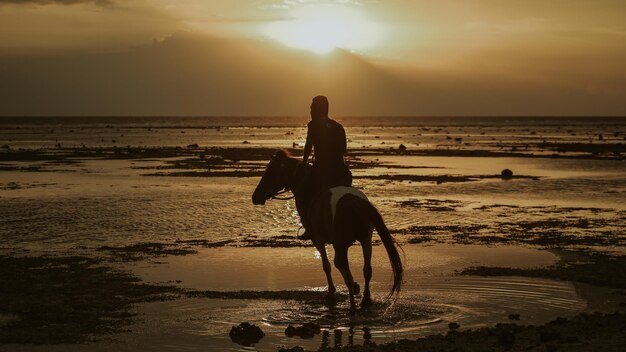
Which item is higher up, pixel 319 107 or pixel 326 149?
pixel 319 107

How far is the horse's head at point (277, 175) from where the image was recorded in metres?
12.1

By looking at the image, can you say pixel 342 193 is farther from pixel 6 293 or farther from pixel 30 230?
pixel 30 230

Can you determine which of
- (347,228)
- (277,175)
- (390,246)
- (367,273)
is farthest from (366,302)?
(277,175)

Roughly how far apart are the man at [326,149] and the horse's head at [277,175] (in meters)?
0.57

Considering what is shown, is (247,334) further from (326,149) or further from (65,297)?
(65,297)

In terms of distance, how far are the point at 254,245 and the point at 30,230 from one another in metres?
5.60

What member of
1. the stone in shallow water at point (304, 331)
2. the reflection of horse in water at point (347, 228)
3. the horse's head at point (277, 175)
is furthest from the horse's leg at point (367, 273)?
the horse's head at point (277, 175)

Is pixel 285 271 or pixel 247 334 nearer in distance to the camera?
pixel 247 334

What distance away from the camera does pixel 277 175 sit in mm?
12109

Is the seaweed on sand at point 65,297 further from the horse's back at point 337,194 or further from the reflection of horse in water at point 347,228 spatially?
the horse's back at point 337,194

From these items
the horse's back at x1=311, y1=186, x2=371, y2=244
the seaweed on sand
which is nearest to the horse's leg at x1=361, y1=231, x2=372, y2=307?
the horse's back at x1=311, y1=186, x2=371, y2=244

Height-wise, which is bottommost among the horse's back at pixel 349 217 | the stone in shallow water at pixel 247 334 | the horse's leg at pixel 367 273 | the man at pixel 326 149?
the stone in shallow water at pixel 247 334

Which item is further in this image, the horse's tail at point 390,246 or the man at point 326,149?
the man at point 326,149

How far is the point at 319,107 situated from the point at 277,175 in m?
1.26
